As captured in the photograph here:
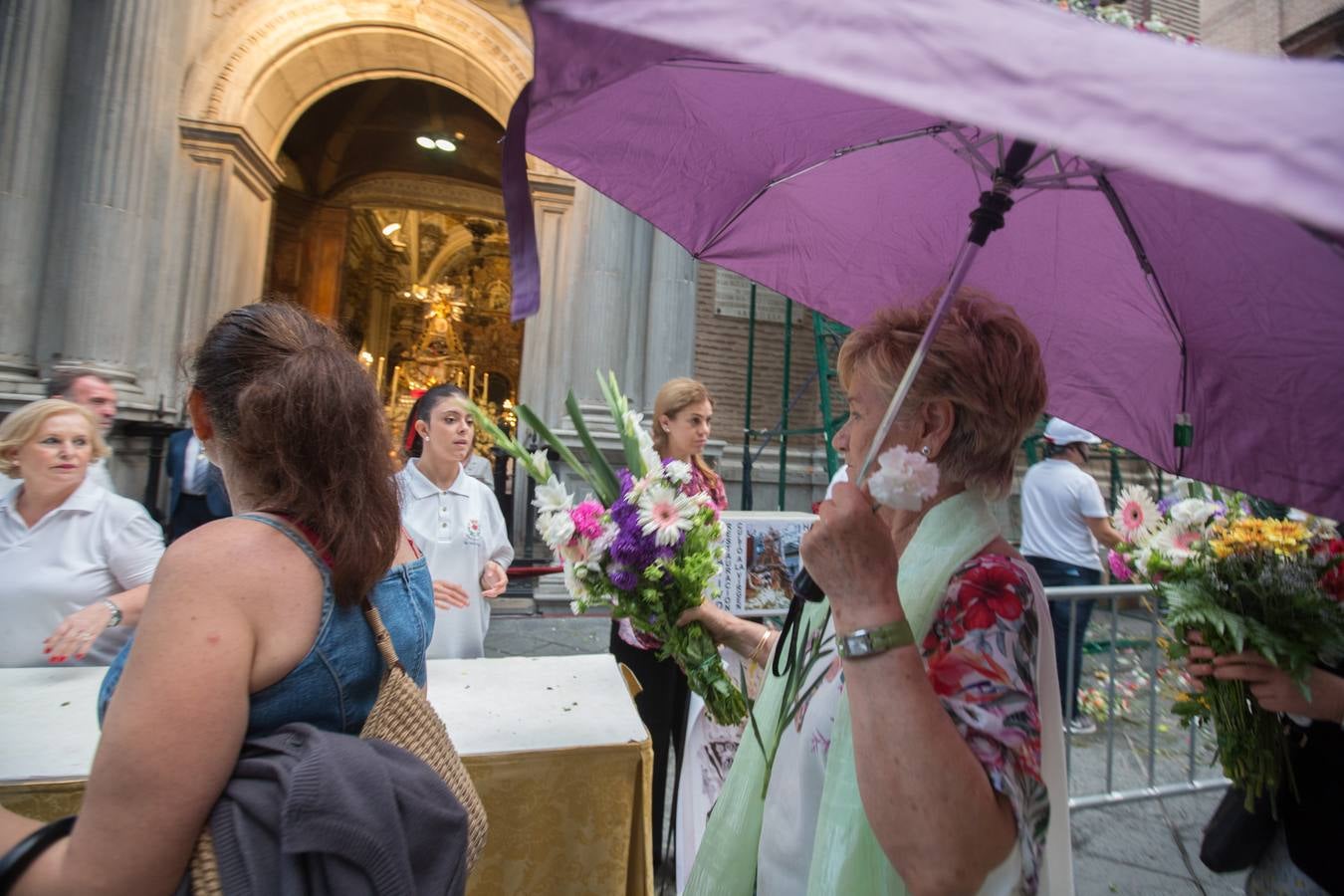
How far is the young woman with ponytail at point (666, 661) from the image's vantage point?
3.14 metres

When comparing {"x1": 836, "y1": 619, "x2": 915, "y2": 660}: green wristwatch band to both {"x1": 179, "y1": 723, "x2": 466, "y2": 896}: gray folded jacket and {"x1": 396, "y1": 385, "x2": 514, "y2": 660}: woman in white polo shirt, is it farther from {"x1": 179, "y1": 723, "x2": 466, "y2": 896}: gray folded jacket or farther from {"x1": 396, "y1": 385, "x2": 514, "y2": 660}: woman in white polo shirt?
{"x1": 396, "y1": 385, "x2": 514, "y2": 660}: woman in white polo shirt

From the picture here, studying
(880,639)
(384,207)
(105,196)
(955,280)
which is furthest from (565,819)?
(384,207)

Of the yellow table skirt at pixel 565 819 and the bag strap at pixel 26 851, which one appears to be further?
the yellow table skirt at pixel 565 819

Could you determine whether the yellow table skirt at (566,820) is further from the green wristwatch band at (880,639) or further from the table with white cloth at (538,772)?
the green wristwatch band at (880,639)

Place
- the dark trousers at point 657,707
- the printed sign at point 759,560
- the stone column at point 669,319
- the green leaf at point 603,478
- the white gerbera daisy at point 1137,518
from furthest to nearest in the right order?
the stone column at point 669,319
the printed sign at point 759,560
the dark trousers at point 657,707
the white gerbera daisy at point 1137,518
the green leaf at point 603,478

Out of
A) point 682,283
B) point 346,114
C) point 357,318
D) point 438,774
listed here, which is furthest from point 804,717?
point 357,318

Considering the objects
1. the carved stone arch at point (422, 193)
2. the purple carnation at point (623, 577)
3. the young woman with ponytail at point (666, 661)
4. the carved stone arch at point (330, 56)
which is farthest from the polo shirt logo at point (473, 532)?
the carved stone arch at point (422, 193)

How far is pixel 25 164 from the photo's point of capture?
6.72 m

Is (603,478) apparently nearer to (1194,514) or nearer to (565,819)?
(565,819)

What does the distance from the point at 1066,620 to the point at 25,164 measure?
33.0 ft

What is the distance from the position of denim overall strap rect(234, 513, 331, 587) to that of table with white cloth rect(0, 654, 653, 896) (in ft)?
3.43

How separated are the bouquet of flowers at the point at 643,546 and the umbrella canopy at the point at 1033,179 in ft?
2.42

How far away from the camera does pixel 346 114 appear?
14141 mm

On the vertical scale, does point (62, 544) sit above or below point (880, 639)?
below
